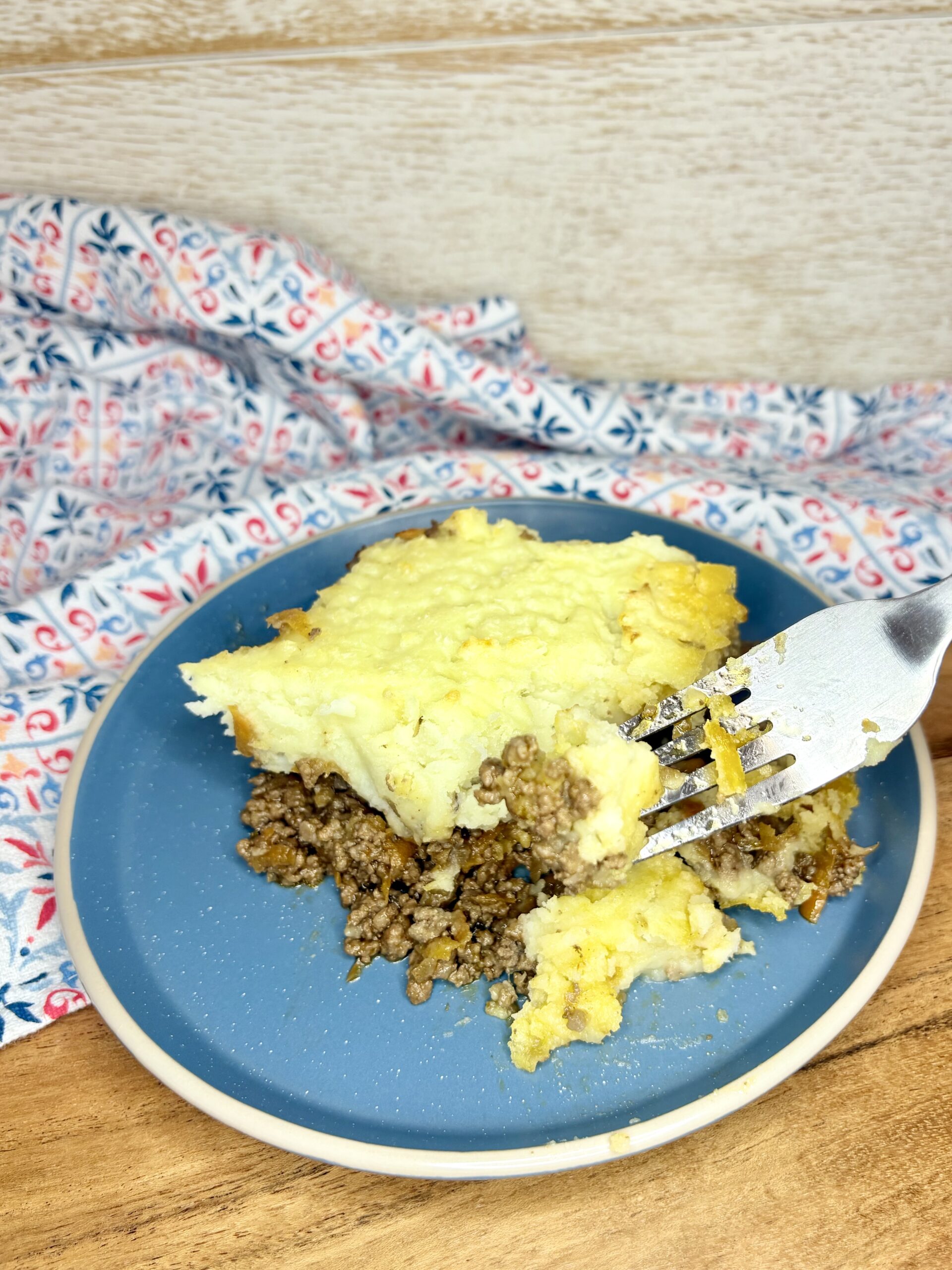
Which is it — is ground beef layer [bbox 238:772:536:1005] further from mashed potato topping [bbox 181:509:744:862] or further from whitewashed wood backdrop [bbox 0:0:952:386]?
whitewashed wood backdrop [bbox 0:0:952:386]

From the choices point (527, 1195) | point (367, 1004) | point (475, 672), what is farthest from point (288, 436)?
point (527, 1195)

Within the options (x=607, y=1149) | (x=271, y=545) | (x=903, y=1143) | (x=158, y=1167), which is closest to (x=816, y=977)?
(x=903, y=1143)

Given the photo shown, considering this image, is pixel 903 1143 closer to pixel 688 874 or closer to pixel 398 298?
pixel 688 874

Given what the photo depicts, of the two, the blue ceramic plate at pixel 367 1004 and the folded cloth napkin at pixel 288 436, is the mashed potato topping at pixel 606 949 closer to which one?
the blue ceramic plate at pixel 367 1004

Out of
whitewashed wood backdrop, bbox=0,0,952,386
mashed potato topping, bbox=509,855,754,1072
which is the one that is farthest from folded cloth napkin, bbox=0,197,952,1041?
mashed potato topping, bbox=509,855,754,1072

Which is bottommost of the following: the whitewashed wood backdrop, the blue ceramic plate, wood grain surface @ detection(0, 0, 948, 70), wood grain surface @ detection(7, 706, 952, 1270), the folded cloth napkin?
wood grain surface @ detection(7, 706, 952, 1270)

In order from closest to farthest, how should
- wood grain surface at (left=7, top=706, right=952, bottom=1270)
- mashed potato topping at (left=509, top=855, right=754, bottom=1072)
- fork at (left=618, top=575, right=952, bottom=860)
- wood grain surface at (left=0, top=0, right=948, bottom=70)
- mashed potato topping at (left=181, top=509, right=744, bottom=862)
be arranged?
wood grain surface at (left=7, top=706, right=952, bottom=1270) < mashed potato topping at (left=509, top=855, right=754, bottom=1072) < fork at (left=618, top=575, right=952, bottom=860) < mashed potato topping at (left=181, top=509, right=744, bottom=862) < wood grain surface at (left=0, top=0, right=948, bottom=70)

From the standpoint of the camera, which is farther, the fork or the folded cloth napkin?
the folded cloth napkin
